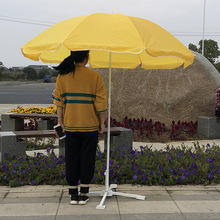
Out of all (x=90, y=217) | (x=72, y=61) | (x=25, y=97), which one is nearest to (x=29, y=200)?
(x=90, y=217)

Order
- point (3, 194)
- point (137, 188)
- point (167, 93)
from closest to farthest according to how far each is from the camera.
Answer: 1. point (3, 194)
2. point (137, 188)
3. point (167, 93)

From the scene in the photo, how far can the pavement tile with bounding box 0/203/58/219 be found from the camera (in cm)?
380

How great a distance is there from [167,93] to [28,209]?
629cm

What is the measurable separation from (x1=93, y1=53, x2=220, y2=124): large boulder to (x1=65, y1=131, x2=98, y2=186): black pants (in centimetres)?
570

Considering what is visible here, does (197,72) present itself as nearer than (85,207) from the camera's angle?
No

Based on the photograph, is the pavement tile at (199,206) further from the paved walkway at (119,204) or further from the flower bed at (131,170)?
the flower bed at (131,170)

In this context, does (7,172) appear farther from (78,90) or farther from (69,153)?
(78,90)

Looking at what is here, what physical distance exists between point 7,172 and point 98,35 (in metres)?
2.54

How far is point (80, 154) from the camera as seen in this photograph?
4.06 m

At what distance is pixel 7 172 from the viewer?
4969mm

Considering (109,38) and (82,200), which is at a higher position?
(109,38)

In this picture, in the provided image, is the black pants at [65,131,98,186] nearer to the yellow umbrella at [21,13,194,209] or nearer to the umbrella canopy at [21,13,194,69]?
the yellow umbrella at [21,13,194,209]

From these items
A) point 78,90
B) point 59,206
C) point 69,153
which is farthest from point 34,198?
point 78,90

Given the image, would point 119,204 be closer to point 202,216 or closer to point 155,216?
point 155,216
